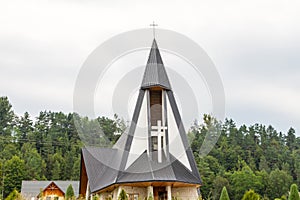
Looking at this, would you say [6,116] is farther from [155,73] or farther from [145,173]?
[145,173]

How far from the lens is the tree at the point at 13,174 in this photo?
4222 centimetres

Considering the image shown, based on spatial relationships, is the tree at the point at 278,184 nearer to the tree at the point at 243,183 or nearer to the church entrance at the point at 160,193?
the tree at the point at 243,183

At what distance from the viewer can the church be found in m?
17.5

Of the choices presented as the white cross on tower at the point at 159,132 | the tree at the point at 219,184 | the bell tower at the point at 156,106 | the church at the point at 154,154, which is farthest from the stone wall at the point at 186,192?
the tree at the point at 219,184

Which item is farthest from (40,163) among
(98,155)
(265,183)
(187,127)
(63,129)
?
(187,127)

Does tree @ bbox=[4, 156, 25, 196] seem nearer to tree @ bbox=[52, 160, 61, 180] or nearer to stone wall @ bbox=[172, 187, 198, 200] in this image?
tree @ bbox=[52, 160, 61, 180]

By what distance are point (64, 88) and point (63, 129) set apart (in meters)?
38.7

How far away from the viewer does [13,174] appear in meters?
42.8

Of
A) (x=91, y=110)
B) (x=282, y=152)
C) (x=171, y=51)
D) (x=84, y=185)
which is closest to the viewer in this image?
(x=91, y=110)

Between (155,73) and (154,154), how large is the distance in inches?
147

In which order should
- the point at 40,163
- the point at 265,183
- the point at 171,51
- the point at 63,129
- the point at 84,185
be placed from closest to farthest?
the point at 171,51 < the point at 84,185 < the point at 265,183 < the point at 40,163 < the point at 63,129

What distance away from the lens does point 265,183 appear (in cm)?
4244

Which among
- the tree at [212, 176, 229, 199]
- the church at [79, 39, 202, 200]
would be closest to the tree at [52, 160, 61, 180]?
the tree at [212, 176, 229, 199]

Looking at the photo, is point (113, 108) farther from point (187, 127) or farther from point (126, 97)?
point (187, 127)
